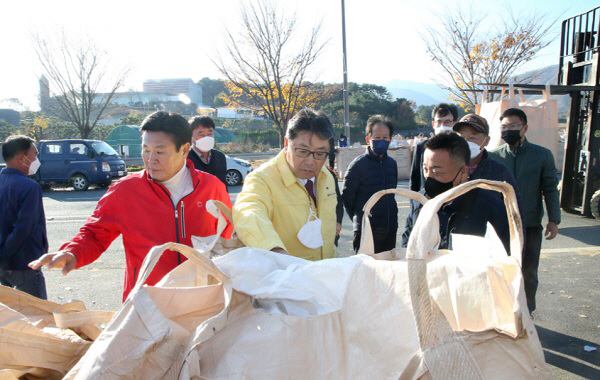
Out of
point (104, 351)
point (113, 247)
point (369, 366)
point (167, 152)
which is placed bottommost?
point (113, 247)

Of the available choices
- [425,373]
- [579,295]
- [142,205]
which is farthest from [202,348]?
[579,295]

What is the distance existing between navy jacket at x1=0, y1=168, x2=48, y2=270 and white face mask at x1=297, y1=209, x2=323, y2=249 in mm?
2357

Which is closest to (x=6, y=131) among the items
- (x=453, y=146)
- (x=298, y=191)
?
(x=298, y=191)

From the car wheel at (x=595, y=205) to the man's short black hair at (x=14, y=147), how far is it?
798cm

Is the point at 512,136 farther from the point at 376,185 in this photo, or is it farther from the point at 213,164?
the point at 213,164

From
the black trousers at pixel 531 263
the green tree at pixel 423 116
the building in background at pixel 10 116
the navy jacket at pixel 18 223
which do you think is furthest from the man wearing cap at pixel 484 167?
the building in background at pixel 10 116

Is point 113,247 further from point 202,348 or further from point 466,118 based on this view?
point 202,348

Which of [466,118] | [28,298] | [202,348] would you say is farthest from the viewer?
[466,118]

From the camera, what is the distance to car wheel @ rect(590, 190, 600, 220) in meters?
7.17

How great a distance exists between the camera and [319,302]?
3.71 feet

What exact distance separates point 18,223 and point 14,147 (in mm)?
654

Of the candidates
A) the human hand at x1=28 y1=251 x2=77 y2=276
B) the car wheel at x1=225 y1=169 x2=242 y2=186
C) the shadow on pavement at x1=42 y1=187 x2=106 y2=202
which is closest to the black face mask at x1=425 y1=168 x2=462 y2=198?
the human hand at x1=28 y1=251 x2=77 y2=276

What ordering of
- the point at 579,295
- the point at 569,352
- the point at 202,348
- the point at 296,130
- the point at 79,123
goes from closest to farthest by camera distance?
the point at 202,348 → the point at 296,130 → the point at 569,352 → the point at 579,295 → the point at 79,123

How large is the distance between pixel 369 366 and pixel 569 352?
322 centimetres
